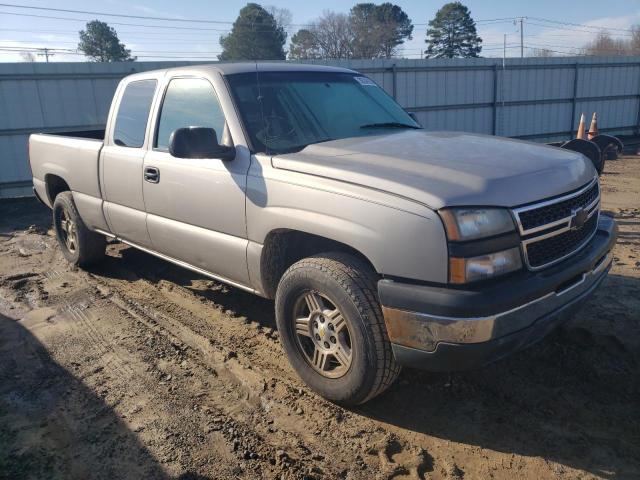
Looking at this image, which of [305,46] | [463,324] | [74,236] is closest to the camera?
[463,324]

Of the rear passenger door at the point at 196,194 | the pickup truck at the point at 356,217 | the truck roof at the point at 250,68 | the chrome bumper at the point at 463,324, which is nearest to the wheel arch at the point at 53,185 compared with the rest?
the pickup truck at the point at 356,217

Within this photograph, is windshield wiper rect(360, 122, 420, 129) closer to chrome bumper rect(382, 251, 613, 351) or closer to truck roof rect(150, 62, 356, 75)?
truck roof rect(150, 62, 356, 75)

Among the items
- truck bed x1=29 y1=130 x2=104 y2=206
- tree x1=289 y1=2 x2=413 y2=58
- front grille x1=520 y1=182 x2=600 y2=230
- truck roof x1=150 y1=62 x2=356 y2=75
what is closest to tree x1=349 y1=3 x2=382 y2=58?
tree x1=289 y1=2 x2=413 y2=58

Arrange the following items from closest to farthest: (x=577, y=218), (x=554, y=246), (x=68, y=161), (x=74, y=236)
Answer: (x=554, y=246)
(x=577, y=218)
(x=68, y=161)
(x=74, y=236)

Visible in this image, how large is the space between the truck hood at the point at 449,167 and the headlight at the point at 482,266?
25 cm

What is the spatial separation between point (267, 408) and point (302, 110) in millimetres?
2040

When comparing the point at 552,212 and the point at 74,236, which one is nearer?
the point at 552,212

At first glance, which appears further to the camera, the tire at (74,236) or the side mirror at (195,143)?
the tire at (74,236)

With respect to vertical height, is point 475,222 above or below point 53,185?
above

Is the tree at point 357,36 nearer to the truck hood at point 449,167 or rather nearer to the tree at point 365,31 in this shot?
the tree at point 365,31

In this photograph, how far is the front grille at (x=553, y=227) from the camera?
2609 millimetres

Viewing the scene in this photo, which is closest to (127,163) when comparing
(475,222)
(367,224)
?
(367,224)

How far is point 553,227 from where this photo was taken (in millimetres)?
2740

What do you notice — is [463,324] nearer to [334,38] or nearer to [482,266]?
[482,266]
